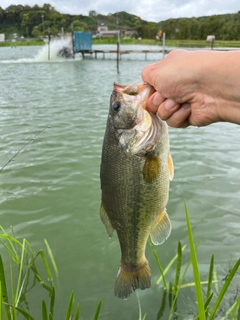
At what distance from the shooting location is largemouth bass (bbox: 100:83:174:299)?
228cm

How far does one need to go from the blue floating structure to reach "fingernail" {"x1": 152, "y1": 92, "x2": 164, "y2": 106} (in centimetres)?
4541

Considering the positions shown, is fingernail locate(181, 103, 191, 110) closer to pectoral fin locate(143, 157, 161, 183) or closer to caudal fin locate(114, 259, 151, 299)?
pectoral fin locate(143, 157, 161, 183)

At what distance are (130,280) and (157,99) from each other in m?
1.44

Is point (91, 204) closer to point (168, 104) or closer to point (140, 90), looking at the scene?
point (140, 90)

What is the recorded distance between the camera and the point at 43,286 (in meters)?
3.64

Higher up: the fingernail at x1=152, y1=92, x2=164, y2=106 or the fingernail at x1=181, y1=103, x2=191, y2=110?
the fingernail at x1=152, y1=92, x2=164, y2=106

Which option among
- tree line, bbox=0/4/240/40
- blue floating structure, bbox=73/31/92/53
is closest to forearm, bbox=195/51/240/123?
blue floating structure, bbox=73/31/92/53

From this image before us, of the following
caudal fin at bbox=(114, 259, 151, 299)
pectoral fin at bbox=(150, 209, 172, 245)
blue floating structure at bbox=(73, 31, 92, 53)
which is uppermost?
blue floating structure at bbox=(73, 31, 92, 53)

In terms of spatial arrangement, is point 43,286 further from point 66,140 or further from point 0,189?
point 66,140

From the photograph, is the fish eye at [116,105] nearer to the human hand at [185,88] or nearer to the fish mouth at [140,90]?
the fish mouth at [140,90]

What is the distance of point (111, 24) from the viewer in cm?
14388

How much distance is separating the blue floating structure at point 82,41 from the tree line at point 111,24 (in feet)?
97.4

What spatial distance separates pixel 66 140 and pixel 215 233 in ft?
17.4

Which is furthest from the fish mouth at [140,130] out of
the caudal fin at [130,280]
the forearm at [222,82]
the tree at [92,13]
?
the tree at [92,13]
